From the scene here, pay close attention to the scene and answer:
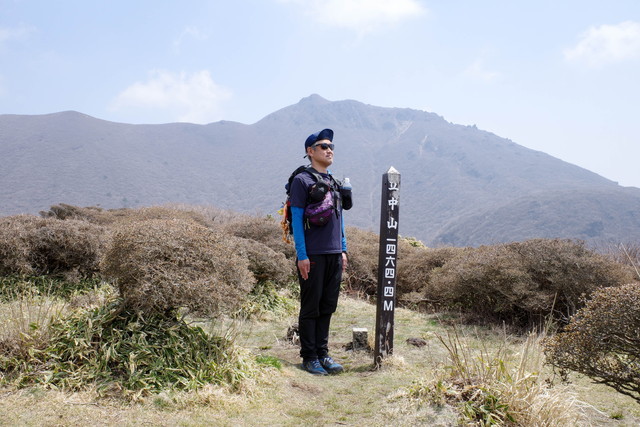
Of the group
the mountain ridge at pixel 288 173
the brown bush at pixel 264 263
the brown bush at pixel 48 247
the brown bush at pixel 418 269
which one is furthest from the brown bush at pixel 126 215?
the mountain ridge at pixel 288 173

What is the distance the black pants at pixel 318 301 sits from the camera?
15.5 feet

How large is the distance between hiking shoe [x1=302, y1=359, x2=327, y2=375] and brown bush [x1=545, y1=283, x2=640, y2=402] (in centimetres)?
208

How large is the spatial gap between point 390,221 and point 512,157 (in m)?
130

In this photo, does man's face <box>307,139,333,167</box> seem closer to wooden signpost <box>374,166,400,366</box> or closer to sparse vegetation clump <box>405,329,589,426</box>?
wooden signpost <box>374,166,400,366</box>

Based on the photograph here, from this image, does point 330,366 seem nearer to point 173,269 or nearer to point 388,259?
point 388,259

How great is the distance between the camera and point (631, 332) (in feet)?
10.5

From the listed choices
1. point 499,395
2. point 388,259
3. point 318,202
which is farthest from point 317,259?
point 499,395

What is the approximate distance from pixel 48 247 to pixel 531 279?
6.84m

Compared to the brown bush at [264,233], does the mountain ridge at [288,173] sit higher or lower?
higher

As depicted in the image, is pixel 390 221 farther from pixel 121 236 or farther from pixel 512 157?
pixel 512 157

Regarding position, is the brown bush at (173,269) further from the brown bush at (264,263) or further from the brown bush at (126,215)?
the brown bush at (126,215)

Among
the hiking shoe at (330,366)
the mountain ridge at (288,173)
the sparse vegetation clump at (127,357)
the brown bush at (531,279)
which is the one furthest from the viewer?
the mountain ridge at (288,173)

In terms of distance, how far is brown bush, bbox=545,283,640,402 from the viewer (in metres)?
3.20

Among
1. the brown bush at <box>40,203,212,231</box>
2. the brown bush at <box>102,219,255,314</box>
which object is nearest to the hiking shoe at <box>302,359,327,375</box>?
the brown bush at <box>102,219,255,314</box>
